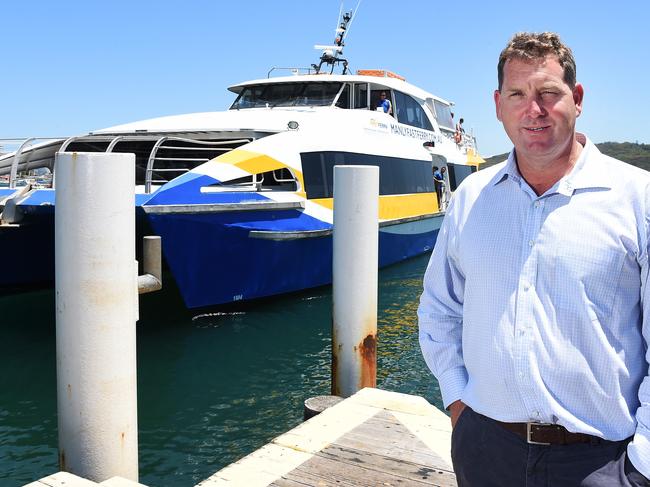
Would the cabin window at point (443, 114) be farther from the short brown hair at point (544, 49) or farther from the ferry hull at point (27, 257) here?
the short brown hair at point (544, 49)

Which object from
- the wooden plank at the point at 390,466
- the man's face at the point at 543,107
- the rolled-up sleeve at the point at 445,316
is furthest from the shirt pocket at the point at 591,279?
the wooden plank at the point at 390,466

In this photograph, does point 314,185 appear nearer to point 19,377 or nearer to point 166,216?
point 166,216

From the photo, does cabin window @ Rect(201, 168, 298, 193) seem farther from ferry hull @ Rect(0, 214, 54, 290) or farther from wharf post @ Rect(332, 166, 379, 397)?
wharf post @ Rect(332, 166, 379, 397)

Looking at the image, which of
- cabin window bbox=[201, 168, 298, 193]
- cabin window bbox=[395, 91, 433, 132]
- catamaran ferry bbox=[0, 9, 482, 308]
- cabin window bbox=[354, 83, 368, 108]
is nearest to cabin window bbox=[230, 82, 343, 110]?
catamaran ferry bbox=[0, 9, 482, 308]

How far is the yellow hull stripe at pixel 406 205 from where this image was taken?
11.3m

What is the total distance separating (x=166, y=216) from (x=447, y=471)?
4871mm

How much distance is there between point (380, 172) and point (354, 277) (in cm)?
667

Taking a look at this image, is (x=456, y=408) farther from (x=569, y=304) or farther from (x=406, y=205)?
(x=406, y=205)

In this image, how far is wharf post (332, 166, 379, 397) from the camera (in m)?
4.53

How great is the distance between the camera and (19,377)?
20.5ft

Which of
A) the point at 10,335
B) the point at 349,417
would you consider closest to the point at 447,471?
the point at 349,417

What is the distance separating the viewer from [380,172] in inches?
433

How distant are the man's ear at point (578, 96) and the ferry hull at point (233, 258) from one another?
5.95 metres

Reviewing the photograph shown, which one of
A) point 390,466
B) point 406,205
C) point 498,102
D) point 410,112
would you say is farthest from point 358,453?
point 410,112
